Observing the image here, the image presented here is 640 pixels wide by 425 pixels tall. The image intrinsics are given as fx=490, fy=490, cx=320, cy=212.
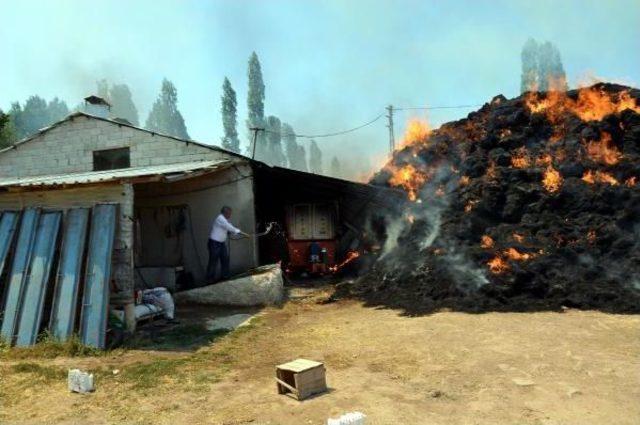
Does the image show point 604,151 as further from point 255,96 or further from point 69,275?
point 255,96

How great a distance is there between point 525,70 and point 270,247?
40085 mm

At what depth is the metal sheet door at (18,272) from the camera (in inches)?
314

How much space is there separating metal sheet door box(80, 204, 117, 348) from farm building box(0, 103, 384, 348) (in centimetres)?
39

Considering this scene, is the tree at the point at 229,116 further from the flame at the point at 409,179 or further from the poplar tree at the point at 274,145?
the flame at the point at 409,179

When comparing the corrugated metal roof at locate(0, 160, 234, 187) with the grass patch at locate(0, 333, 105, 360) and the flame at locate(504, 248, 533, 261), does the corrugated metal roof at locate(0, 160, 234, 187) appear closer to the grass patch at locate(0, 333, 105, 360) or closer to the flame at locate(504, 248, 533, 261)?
the grass patch at locate(0, 333, 105, 360)

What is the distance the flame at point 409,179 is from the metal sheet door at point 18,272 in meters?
9.55

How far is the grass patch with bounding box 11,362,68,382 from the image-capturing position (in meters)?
6.36

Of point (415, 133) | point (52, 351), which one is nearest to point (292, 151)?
point (415, 133)

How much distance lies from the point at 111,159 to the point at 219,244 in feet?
17.0

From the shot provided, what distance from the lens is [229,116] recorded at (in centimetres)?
5869

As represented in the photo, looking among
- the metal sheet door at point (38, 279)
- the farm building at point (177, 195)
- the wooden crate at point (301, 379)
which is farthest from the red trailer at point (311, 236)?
the wooden crate at point (301, 379)

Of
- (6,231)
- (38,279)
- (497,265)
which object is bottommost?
(38,279)

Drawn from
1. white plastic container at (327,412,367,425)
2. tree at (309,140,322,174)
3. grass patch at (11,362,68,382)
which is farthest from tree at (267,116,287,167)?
white plastic container at (327,412,367,425)

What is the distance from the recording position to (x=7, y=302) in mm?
8188
